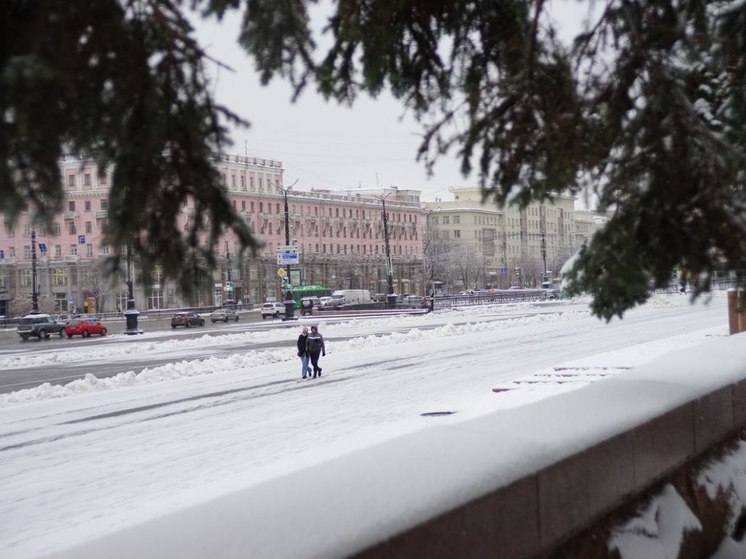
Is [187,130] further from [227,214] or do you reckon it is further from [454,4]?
[454,4]

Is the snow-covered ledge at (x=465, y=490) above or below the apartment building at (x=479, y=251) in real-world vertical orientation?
below

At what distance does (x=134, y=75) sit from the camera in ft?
11.9

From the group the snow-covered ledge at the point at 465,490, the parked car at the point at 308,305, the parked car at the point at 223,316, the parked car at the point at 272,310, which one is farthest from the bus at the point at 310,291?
the snow-covered ledge at the point at 465,490

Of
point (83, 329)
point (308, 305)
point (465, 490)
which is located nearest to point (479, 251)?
point (308, 305)

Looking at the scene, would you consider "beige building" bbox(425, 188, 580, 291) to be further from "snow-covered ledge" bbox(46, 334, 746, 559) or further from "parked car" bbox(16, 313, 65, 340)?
"snow-covered ledge" bbox(46, 334, 746, 559)

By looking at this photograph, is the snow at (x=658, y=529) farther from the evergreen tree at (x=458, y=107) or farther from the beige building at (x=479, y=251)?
the beige building at (x=479, y=251)

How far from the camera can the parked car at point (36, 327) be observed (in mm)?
51344

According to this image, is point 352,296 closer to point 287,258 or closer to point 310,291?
point 310,291

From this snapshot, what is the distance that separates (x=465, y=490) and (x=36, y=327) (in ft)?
171

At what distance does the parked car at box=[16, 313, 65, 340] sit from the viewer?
5134 centimetres

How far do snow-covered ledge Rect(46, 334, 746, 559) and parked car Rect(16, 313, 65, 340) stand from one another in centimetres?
4986

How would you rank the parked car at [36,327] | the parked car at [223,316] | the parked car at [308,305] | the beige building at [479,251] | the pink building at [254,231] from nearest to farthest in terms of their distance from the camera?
the pink building at [254,231]
the parked car at [36,327]
the parked car at [223,316]
the parked car at [308,305]
the beige building at [479,251]

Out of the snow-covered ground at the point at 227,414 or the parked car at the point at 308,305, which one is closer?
the snow-covered ground at the point at 227,414

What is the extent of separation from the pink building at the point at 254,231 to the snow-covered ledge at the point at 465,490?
115 cm
